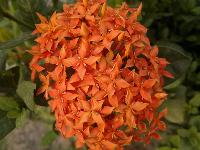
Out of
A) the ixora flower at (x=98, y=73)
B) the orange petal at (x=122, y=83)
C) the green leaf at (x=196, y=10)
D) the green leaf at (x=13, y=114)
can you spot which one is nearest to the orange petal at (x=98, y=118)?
the ixora flower at (x=98, y=73)

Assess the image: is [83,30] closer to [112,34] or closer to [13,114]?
[112,34]

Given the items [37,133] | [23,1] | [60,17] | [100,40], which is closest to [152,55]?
[100,40]

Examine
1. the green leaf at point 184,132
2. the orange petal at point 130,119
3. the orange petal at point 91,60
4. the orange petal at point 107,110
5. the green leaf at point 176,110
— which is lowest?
the green leaf at point 184,132

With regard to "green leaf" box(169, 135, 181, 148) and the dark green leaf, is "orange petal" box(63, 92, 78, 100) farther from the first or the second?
"green leaf" box(169, 135, 181, 148)

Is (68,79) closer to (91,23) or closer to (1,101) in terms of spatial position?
(91,23)

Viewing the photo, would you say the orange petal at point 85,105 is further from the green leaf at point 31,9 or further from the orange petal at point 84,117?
the green leaf at point 31,9

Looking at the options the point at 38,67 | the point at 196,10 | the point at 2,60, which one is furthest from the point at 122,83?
the point at 196,10
